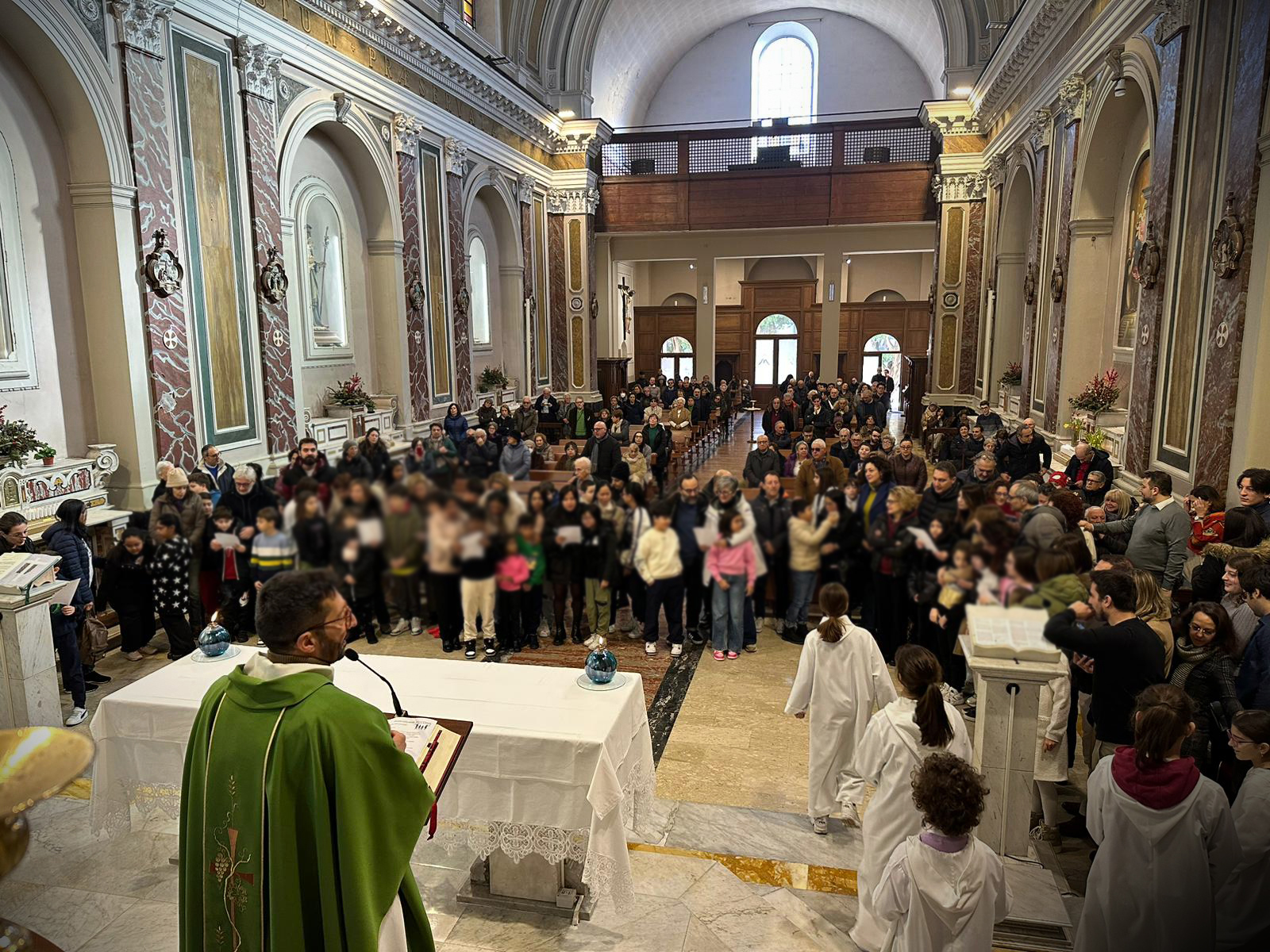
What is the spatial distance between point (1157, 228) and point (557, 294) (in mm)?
14450

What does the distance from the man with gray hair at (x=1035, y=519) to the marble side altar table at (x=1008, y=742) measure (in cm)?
229

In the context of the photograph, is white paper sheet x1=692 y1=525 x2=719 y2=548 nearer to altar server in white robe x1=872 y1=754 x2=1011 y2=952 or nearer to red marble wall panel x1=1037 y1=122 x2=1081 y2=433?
altar server in white robe x1=872 y1=754 x2=1011 y2=952

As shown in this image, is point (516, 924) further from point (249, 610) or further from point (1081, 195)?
point (1081, 195)

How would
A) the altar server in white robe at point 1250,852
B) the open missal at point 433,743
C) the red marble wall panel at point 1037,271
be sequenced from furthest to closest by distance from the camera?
the red marble wall panel at point 1037,271 < the altar server in white robe at point 1250,852 < the open missal at point 433,743

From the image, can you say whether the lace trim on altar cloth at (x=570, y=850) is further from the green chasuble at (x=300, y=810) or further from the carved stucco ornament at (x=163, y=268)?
the carved stucco ornament at (x=163, y=268)

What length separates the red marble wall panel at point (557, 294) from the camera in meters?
20.6

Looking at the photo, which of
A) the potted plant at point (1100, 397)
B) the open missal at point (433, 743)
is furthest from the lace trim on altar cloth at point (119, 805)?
the potted plant at point (1100, 397)

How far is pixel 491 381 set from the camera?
17219 mm

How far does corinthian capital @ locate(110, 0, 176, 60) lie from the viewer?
26.6ft

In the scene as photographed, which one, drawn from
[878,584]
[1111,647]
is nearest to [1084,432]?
[1111,647]

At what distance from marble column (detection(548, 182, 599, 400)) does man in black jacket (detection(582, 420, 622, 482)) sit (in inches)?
706

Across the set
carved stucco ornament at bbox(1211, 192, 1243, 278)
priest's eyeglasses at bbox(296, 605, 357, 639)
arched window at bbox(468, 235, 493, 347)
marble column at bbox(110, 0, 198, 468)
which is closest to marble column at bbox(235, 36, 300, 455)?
marble column at bbox(110, 0, 198, 468)

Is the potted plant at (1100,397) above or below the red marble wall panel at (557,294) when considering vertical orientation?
below

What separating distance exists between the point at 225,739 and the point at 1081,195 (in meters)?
11.6
